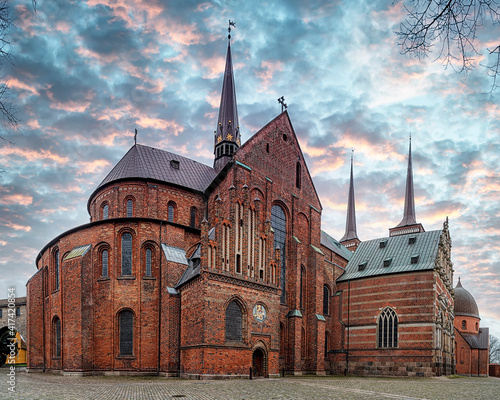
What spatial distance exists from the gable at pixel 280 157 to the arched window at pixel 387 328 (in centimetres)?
1144

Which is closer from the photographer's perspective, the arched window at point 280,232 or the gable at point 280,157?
the gable at point 280,157

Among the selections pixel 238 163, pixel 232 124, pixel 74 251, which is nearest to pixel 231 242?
pixel 238 163

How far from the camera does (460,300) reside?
6088cm

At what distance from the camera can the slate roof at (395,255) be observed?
37062mm

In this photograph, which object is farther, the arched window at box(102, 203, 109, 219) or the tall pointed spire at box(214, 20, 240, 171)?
the tall pointed spire at box(214, 20, 240, 171)

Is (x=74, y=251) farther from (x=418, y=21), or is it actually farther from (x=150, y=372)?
(x=418, y=21)

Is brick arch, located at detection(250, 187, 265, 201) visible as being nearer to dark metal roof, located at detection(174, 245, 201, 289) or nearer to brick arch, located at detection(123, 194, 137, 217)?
dark metal roof, located at detection(174, 245, 201, 289)

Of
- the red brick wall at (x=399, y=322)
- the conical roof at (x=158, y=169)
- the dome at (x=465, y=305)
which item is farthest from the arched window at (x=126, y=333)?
the dome at (x=465, y=305)

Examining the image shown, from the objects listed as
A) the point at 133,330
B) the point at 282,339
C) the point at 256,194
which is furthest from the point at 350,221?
the point at 133,330

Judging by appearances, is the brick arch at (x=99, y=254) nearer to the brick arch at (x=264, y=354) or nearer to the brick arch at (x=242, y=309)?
the brick arch at (x=242, y=309)

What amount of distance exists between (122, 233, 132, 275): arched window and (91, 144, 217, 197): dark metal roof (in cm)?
550

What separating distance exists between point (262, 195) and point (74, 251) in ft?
49.5

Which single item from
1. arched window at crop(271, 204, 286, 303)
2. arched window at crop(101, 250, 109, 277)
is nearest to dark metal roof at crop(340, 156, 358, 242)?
arched window at crop(271, 204, 286, 303)

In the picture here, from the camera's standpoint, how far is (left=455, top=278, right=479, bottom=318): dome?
59.8 m
